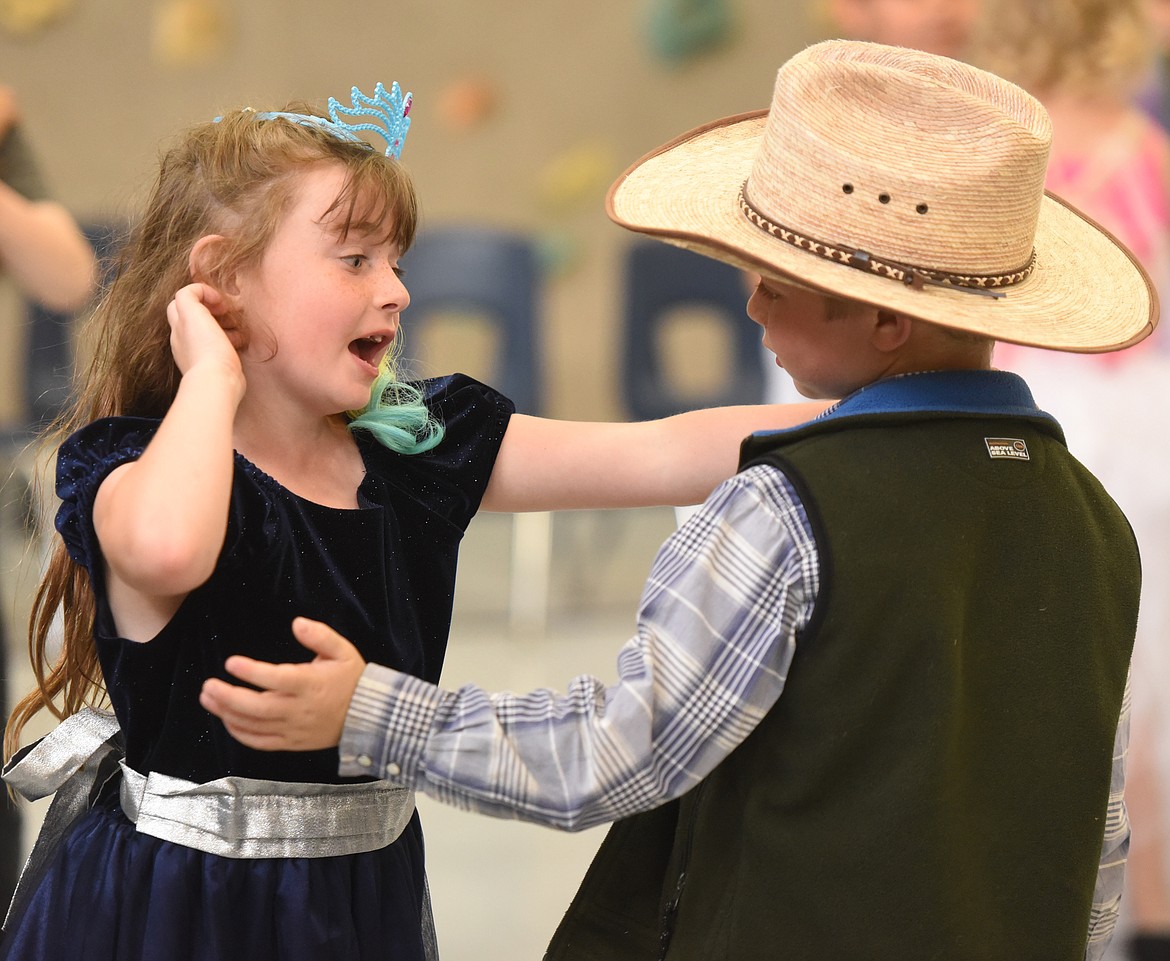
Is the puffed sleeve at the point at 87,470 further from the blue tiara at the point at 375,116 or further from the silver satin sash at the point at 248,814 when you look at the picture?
the blue tiara at the point at 375,116

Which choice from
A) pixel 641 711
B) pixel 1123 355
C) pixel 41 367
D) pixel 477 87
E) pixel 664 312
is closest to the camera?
pixel 641 711

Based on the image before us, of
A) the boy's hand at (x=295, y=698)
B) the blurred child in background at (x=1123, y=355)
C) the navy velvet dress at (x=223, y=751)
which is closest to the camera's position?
the boy's hand at (x=295, y=698)

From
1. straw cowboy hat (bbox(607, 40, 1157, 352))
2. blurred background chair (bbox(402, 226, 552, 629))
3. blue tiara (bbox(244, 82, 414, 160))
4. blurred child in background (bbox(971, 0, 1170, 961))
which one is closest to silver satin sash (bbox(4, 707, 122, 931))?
blue tiara (bbox(244, 82, 414, 160))

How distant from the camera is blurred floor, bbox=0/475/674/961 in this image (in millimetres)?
2666

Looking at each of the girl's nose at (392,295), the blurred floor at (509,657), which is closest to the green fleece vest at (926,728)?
the girl's nose at (392,295)

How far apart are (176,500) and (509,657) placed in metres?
3.09

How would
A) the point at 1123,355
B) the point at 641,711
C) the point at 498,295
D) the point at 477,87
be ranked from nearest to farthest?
the point at 641,711, the point at 1123,355, the point at 498,295, the point at 477,87

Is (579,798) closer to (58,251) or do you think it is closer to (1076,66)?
(58,251)

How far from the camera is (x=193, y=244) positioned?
1.37 m

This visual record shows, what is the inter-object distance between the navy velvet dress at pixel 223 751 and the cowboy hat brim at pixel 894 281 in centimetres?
41

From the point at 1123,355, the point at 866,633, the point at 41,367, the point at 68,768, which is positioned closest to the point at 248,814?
the point at 68,768

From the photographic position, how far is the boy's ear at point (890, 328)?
1179mm

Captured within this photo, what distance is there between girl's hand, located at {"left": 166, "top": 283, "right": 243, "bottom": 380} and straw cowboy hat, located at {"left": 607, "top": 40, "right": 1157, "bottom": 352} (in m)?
0.38

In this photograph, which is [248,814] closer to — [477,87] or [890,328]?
[890,328]
